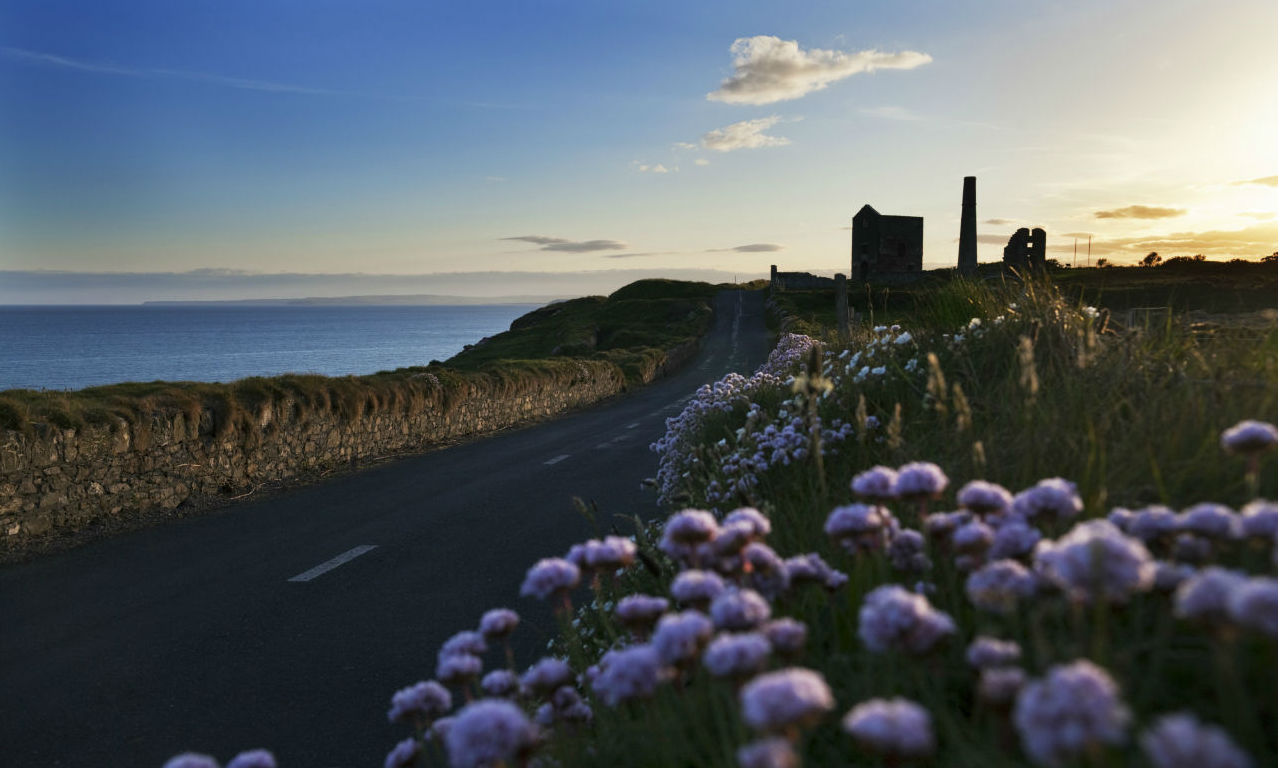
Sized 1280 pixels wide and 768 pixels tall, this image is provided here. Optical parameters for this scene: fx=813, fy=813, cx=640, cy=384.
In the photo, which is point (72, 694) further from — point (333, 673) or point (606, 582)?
point (606, 582)

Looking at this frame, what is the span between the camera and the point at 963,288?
9.19 metres

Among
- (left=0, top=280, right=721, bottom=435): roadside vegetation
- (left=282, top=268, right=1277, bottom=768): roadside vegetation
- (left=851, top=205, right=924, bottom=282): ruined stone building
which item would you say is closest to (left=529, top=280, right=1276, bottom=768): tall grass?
(left=282, top=268, right=1277, bottom=768): roadside vegetation

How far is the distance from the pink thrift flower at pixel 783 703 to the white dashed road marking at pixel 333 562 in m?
8.21

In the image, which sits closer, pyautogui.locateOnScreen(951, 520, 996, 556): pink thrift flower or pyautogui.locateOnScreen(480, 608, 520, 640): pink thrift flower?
pyautogui.locateOnScreen(951, 520, 996, 556): pink thrift flower

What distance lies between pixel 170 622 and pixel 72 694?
1.46 m

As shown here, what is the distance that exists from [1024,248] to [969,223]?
25354 mm

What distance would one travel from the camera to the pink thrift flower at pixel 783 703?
1.39m

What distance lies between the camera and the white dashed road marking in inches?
342

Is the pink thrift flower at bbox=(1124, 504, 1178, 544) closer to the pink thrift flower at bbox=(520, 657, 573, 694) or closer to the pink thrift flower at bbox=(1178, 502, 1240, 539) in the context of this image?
the pink thrift flower at bbox=(1178, 502, 1240, 539)

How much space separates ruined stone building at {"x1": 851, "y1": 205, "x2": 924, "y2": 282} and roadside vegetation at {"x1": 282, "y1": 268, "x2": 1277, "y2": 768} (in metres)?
72.4

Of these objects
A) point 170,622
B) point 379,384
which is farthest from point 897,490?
point 379,384

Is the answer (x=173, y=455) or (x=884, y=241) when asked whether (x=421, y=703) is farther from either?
(x=884, y=241)

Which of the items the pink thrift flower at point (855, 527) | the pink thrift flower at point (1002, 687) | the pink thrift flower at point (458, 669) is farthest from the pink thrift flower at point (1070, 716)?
the pink thrift flower at point (458, 669)

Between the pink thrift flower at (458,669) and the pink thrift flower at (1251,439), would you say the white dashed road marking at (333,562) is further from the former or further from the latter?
the pink thrift flower at (1251,439)
